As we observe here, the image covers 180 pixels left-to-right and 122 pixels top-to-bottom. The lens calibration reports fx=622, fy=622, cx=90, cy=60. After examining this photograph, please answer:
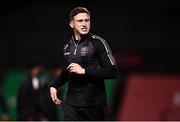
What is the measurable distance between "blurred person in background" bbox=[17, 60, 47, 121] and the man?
371 centimetres

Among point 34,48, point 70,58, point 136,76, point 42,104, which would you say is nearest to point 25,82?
point 42,104

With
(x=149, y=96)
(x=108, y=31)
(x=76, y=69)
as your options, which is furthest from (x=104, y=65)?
(x=108, y=31)

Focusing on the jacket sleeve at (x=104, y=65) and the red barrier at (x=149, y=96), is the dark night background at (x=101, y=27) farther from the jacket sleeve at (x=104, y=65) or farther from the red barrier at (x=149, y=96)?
the jacket sleeve at (x=104, y=65)

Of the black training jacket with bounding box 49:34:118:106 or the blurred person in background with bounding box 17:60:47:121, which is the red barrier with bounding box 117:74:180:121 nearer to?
the blurred person in background with bounding box 17:60:47:121

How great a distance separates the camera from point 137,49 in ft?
56.3

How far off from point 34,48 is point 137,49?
113 inches

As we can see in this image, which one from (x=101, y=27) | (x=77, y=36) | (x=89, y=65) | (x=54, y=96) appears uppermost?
(x=77, y=36)

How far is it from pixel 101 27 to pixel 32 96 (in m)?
7.97

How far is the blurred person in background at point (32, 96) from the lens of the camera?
31.3 ft

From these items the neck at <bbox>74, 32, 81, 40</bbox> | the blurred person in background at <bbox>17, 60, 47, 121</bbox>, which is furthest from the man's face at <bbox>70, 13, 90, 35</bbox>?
the blurred person in background at <bbox>17, 60, 47, 121</bbox>

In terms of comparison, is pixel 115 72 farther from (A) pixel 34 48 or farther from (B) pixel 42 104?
(A) pixel 34 48

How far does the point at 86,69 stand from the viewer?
18.4 ft

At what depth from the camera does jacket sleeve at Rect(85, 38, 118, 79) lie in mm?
5617

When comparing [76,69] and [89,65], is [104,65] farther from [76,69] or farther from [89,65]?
[76,69]
